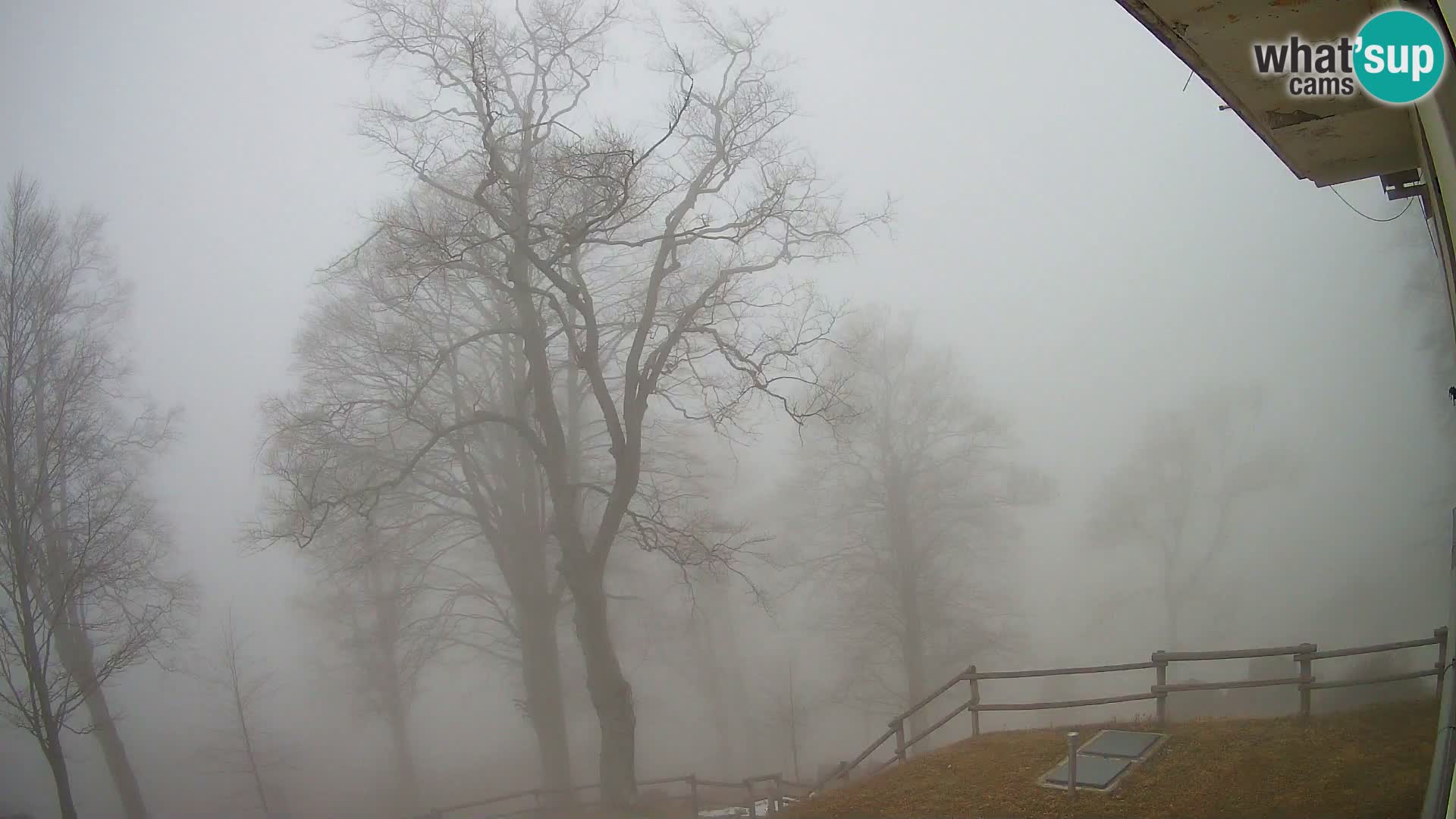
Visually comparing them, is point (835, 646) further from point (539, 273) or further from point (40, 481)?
point (40, 481)

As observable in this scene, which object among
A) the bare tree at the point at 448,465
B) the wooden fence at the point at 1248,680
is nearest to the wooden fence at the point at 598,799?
the bare tree at the point at 448,465

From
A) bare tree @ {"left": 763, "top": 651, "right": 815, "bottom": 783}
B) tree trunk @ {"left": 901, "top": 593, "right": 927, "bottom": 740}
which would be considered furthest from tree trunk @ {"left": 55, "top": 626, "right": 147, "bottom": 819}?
tree trunk @ {"left": 901, "top": 593, "right": 927, "bottom": 740}

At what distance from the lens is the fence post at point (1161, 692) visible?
7070mm

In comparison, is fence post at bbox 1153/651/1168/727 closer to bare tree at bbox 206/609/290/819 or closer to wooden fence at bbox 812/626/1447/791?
wooden fence at bbox 812/626/1447/791

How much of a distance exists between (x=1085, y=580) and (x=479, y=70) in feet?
34.0

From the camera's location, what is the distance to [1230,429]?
11031 mm

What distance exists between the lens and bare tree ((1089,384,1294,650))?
10711 mm

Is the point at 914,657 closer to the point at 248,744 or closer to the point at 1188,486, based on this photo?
the point at 1188,486

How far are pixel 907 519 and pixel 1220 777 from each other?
5576 millimetres

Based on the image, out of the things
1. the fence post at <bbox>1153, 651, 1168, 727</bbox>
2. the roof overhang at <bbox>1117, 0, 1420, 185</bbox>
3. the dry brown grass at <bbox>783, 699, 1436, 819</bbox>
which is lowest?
the dry brown grass at <bbox>783, 699, 1436, 819</bbox>

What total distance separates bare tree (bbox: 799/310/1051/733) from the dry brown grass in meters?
3.38

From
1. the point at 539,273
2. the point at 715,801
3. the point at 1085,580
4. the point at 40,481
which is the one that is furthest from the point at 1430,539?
the point at 40,481

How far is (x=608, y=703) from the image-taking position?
8.57 meters

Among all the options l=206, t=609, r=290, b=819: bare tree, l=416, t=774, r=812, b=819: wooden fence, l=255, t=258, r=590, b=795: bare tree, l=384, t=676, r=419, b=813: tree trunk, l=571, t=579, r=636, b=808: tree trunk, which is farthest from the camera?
l=384, t=676, r=419, b=813: tree trunk
